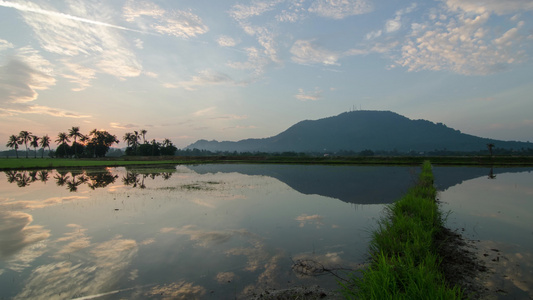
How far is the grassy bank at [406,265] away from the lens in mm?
3662

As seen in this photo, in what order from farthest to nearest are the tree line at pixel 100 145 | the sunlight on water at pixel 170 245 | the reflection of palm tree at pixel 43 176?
the tree line at pixel 100 145 < the reflection of palm tree at pixel 43 176 < the sunlight on water at pixel 170 245

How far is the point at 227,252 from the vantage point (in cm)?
709

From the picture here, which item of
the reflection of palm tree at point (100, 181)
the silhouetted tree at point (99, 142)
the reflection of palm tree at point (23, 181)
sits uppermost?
the silhouetted tree at point (99, 142)

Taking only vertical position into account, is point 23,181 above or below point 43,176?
below

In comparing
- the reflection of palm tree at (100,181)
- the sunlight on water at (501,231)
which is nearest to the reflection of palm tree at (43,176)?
the reflection of palm tree at (100,181)

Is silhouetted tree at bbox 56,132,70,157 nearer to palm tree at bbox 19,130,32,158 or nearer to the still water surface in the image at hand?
palm tree at bbox 19,130,32,158

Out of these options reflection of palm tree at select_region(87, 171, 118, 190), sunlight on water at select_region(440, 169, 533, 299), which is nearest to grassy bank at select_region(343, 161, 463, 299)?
sunlight on water at select_region(440, 169, 533, 299)

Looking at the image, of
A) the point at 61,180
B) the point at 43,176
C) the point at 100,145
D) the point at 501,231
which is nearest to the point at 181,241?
the point at 501,231

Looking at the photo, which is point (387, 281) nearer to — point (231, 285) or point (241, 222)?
point (231, 285)

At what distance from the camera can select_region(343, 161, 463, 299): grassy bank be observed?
3.66 metres

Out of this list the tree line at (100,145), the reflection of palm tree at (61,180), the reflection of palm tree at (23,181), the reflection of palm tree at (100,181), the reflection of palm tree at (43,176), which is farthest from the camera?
the tree line at (100,145)

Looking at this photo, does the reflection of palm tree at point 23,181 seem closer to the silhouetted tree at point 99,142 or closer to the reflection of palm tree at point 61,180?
the reflection of palm tree at point 61,180

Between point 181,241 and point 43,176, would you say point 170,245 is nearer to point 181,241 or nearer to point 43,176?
point 181,241

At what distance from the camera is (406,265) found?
466 cm
